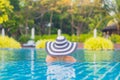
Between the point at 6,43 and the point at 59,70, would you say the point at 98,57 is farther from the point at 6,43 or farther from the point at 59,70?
the point at 6,43

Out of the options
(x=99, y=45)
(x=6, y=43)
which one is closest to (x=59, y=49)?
(x=99, y=45)


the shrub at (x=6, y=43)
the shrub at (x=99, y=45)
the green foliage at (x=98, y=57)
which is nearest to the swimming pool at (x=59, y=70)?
the green foliage at (x=98, y=57)

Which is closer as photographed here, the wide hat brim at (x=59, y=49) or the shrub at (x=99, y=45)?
the wide hat brim at (x=59, y=49)

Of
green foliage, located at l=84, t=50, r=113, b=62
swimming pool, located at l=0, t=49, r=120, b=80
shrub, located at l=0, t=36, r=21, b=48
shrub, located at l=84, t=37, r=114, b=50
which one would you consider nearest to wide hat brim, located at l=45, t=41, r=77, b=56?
swimming pool, located at l=0, t=49, r=120, b=80

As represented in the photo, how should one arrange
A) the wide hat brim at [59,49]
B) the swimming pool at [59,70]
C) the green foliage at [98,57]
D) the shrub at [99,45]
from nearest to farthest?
the swimming pool at [59,70], the wide hat brim at [59,49], the green foliage at [98,57], the shrub at [99,45]

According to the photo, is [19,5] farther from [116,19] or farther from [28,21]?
[116,19]

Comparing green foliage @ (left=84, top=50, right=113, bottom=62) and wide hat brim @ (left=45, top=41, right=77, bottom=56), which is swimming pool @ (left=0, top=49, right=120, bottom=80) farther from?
green foliage @ (left=84, top=50, right=113, bottom=62)

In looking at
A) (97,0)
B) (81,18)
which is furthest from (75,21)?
(97,0)

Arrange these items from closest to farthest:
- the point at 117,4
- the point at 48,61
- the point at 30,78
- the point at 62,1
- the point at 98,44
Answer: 1. the point at 30,78
2. the point at 48,61
3. the point at 98,44
4. the point at 117,4
5. the point at 62,1

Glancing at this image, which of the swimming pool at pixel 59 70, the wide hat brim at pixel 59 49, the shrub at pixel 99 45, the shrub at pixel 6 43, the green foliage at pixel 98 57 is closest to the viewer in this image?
the swimming pool at pixel 59 70

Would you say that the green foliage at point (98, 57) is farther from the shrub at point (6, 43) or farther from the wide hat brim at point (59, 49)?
the shrub at point (6, 43)

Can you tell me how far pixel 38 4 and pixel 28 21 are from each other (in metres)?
2.20

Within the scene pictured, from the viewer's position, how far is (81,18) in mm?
34812

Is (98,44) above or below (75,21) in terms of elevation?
below
